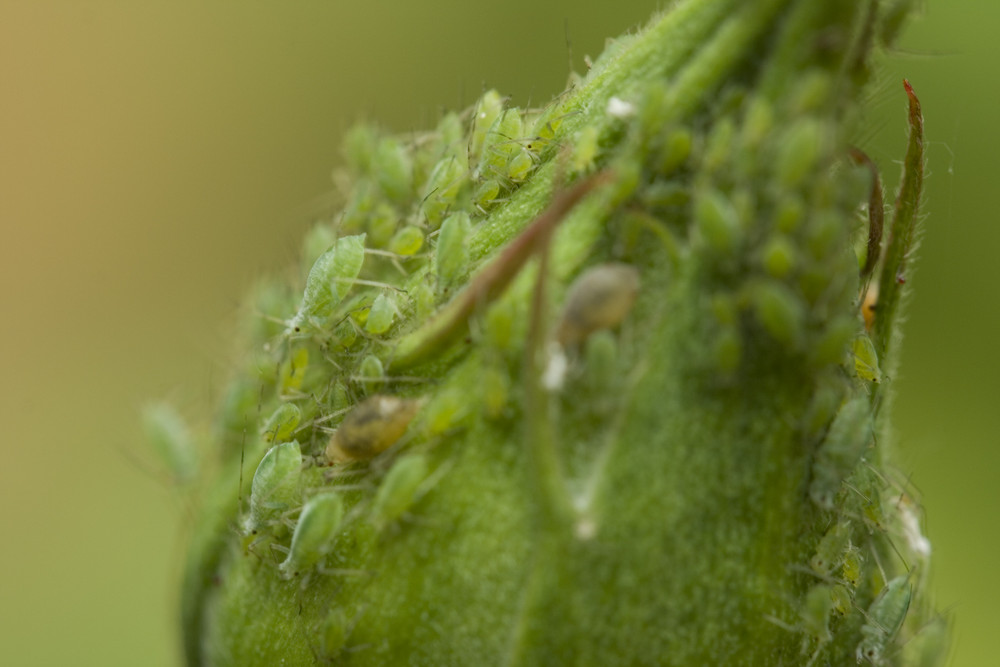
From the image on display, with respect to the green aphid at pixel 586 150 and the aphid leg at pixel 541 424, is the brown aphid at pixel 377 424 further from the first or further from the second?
the green aphid at pixel 586 150

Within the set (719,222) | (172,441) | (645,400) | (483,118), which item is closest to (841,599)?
(645,400)

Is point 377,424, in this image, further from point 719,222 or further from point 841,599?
point 841,599

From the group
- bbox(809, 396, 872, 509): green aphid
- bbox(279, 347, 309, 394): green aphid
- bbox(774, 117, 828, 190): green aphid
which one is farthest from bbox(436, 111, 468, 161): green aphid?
bbox(809, 396, 872, 509): green aphid

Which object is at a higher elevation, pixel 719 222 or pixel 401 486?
pixel 719 222

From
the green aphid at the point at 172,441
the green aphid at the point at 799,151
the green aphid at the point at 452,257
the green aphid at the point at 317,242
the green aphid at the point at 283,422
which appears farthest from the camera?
the green aphid at the point at 172,441

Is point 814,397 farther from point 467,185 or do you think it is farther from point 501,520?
point 467,185

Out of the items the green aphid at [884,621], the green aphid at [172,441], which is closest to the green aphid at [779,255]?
the green aphid at [884,621]
